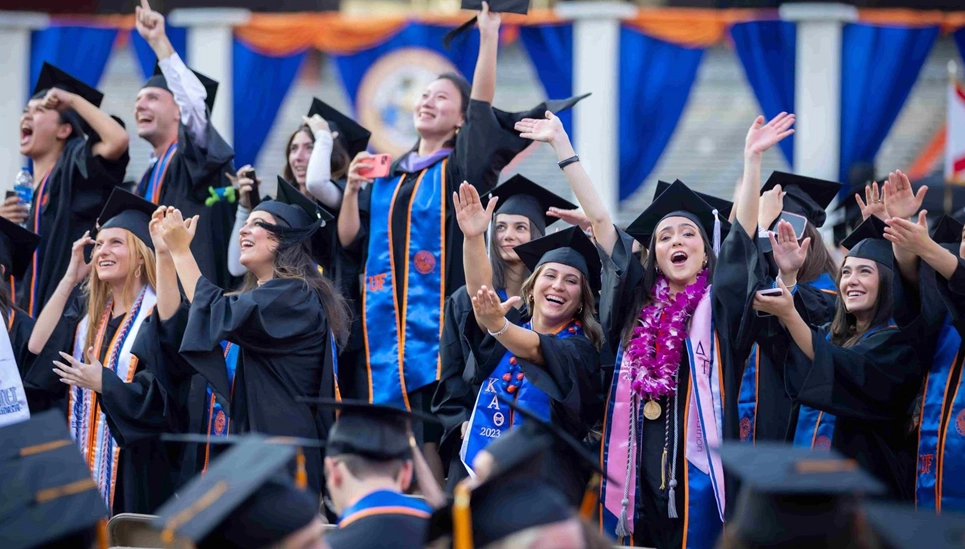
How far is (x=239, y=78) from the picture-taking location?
13758 millimetres

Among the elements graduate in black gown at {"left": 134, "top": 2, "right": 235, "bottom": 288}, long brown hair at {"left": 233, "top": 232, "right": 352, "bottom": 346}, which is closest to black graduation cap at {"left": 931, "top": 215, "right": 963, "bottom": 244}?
long brown hair at {"left": 233, "top": 232, "right": 352, "bottom": 346}

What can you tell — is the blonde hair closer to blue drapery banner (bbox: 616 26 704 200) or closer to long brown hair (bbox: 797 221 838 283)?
long brown hair (bbox: 797 221 838 283)

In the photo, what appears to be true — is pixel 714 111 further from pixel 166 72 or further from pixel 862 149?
pixel 166 72

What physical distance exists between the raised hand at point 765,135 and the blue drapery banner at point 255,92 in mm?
9172

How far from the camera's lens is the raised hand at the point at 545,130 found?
5.52 meters

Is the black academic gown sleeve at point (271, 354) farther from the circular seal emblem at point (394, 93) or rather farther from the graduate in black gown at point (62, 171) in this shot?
the circular seal emblem at point (394, 93)

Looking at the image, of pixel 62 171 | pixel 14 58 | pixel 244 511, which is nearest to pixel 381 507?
pixel 244 511

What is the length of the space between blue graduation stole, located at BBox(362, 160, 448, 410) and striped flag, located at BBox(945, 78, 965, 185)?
18.1ft

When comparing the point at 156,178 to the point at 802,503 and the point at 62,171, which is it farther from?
the point at 802,503

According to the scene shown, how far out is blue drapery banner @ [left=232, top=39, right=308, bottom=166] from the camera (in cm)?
1360

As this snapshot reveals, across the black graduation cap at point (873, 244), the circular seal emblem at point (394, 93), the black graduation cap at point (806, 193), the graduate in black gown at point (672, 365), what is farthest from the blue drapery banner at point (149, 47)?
the black graduation cap at point (873, 244)

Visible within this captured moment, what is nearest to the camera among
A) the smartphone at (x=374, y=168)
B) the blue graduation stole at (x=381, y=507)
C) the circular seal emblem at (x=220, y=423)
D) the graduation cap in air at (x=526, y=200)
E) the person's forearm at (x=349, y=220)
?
the blue graduation stole at (x=381, y=507)

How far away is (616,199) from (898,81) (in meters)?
3.26

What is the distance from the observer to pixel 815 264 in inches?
245
